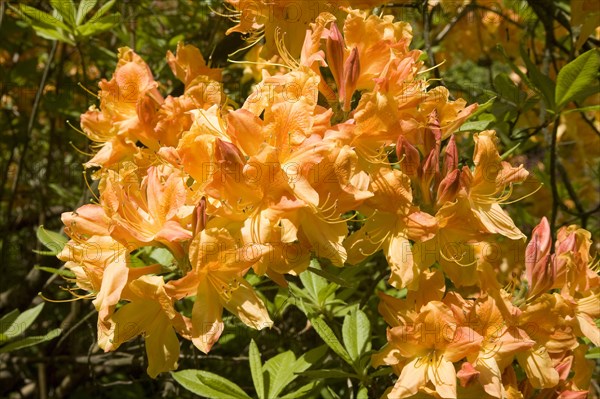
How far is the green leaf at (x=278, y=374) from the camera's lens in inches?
64.9

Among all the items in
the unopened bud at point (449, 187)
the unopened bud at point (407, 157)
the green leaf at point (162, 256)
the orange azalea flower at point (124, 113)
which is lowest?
the green leaf at point (162, 256)

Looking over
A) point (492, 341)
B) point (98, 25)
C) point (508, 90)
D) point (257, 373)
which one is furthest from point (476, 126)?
point (98, 25)

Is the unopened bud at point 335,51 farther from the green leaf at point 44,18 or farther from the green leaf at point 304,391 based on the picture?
the green leaf at point 44,18

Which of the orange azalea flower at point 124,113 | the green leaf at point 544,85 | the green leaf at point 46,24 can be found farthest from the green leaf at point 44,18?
the green leaf at point 544,85

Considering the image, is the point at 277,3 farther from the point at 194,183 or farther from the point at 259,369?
the point at 259,369

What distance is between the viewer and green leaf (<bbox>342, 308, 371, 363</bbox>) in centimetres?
166

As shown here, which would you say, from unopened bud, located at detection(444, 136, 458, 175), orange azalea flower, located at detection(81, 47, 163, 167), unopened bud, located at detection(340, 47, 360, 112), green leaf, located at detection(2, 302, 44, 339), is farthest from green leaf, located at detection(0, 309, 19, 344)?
unopened bud, located at detection(444, 136, 458, 175)

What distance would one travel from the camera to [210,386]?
1596 mm

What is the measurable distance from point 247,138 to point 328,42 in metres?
0.31

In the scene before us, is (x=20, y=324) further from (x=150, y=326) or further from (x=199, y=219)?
(x=199, y=219)

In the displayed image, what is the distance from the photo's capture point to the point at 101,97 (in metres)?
1.67

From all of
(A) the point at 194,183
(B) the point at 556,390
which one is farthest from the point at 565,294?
(A) the point at 194,183

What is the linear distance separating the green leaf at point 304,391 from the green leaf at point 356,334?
12 centimetres

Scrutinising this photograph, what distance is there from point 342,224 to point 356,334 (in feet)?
1.62
